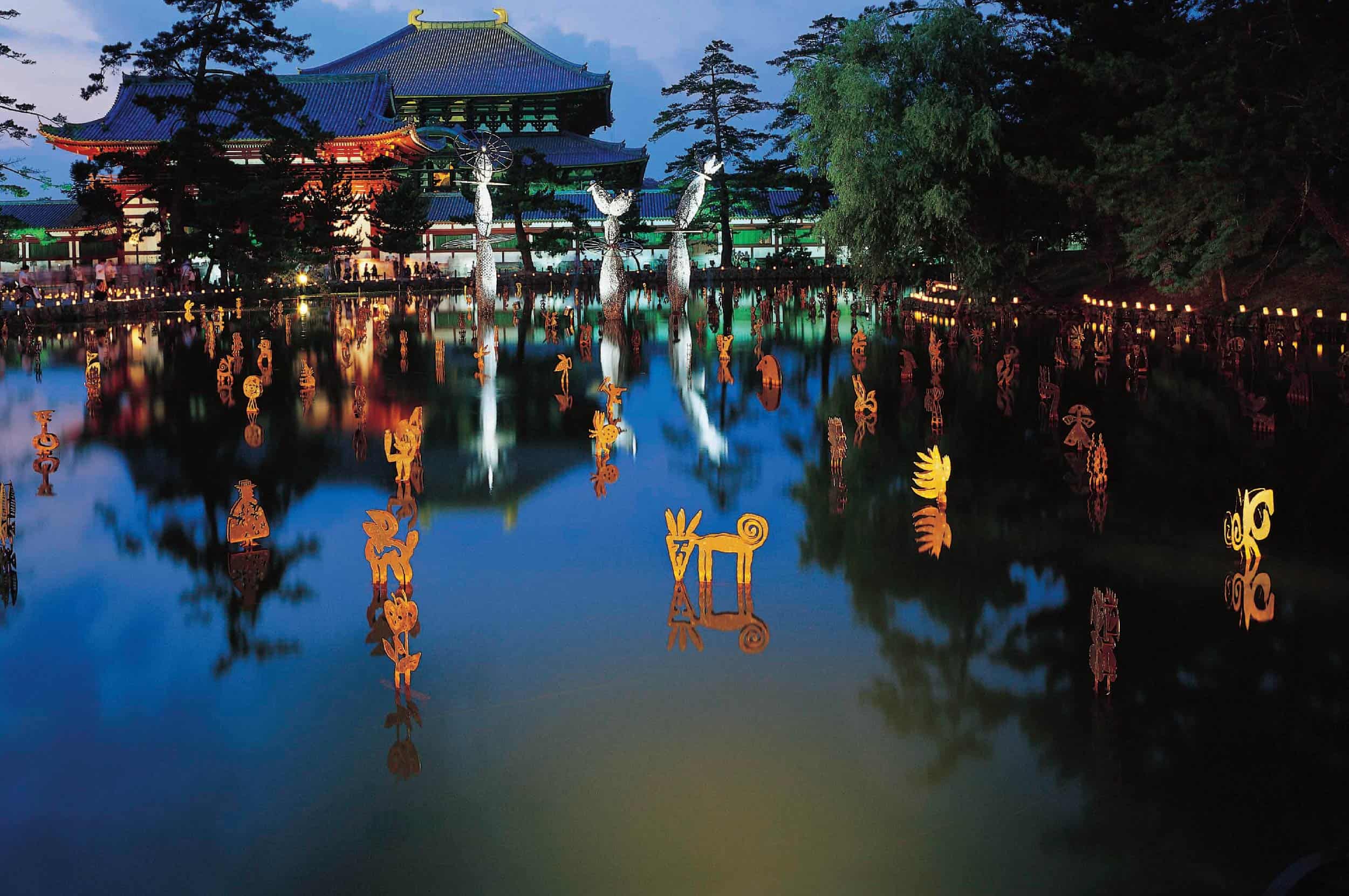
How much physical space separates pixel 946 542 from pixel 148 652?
6.28 m

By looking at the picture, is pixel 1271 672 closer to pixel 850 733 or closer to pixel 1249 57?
pixel 850 733

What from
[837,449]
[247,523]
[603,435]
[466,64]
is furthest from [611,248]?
[466,64]

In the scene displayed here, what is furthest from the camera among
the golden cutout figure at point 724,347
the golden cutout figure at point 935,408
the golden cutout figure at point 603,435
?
the golden cutout figure at point 724,347

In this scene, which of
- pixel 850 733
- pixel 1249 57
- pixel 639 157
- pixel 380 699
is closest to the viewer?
pixel 850 733

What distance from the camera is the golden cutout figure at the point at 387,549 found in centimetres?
854

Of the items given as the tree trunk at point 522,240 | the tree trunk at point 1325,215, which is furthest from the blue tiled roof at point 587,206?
the tree trunk at point 1325,215

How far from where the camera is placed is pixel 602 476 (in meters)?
13.9

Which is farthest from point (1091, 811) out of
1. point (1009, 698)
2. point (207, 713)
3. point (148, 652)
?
point (148, 652)

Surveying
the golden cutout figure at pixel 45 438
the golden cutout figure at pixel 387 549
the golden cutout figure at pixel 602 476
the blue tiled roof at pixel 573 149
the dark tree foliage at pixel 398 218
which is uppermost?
the blue tiled roof at pixel 573 149

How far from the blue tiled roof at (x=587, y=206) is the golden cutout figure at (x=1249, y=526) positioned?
56810 millimetres

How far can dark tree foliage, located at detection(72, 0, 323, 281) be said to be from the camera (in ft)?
140

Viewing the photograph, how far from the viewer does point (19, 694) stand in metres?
7.37

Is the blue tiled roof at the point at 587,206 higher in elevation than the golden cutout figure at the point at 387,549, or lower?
higher

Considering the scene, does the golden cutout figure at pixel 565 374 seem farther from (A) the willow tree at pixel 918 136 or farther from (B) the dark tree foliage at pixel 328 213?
(B) the dark tree foliage at pixel 328 213
